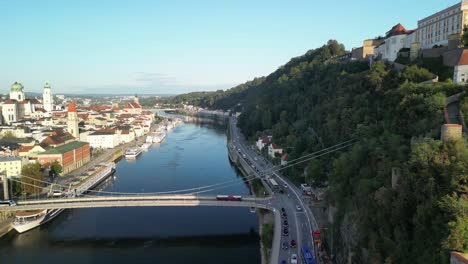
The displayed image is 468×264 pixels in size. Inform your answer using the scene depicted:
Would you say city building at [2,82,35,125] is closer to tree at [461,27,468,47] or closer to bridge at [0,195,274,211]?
bridge at [0,195,274,211]

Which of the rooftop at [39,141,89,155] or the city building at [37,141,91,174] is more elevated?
the rooftop at [39,141,89,155]

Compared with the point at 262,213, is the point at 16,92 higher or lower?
higher

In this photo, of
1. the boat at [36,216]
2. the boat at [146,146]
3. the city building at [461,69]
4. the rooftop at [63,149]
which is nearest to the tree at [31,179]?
the boat at [36,216]

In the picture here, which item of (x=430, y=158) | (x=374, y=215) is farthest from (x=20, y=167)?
(x=430, y=158)

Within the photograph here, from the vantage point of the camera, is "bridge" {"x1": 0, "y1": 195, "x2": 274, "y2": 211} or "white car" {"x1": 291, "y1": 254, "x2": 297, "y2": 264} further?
"bridge" {"x1": 0, "y1": 195, "x2": 274, "y2": 211}

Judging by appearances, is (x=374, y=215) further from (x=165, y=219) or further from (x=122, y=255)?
(x=165, y=219)

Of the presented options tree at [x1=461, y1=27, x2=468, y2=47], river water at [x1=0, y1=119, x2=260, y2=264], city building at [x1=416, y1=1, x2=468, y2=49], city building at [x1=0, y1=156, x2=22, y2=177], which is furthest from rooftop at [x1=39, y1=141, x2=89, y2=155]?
tree at [x1=461, y1=27, x2=468, y2=47]

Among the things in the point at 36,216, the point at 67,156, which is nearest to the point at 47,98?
the point at 67,156

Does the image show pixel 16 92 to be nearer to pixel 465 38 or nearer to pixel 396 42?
pixel 396 42
